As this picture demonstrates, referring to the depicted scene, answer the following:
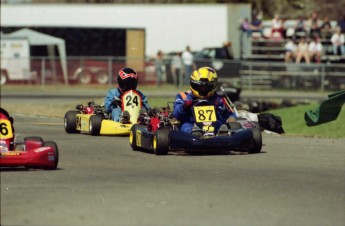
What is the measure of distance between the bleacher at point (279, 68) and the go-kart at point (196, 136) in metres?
19.9

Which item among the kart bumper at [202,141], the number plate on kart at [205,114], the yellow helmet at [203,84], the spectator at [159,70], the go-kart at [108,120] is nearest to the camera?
the kart bumper at [202,141]

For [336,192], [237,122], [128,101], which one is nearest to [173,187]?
[336,192]

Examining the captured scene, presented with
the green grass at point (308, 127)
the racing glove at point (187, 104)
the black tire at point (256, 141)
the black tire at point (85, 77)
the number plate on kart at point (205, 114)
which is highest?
the racing glove at point (187, 104)

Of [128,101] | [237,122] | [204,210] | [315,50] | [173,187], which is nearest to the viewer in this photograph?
[204,210]

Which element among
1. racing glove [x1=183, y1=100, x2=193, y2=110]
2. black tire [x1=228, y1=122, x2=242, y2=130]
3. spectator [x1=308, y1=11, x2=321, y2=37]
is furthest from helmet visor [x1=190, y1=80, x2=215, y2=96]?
spectator [x1=308, y1=11, x2=321, y2=37]

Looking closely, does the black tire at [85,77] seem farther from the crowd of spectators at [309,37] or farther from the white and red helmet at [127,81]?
the white and red helmet at [127,81]

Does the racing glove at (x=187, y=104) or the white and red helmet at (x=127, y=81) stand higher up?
the white and red helmet at (x=127, y=81)

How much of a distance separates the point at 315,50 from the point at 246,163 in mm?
23145

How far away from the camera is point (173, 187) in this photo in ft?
34.1

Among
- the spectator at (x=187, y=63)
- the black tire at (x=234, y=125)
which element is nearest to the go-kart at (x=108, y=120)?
the black tire at (x=234, y=125)

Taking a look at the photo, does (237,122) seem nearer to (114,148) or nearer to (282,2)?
(114,148)

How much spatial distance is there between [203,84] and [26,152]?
11.9ft

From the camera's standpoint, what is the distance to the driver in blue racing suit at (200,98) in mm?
14078

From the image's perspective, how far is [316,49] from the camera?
115 feet
